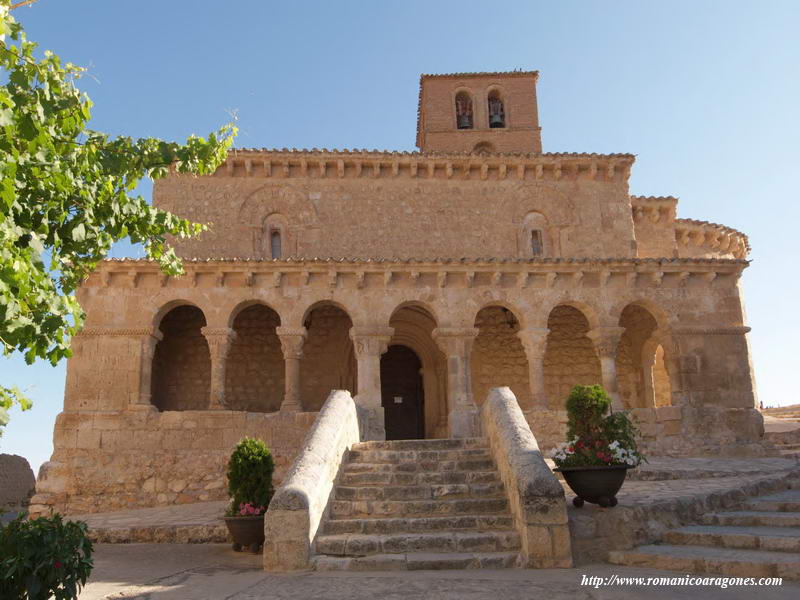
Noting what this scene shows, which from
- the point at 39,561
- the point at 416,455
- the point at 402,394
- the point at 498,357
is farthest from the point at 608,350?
the point at 39,561

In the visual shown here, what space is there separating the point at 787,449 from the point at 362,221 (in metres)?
12.0

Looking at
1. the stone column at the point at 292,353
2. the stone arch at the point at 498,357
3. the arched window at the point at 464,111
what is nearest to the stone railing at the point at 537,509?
the stone column at the point at 292,353

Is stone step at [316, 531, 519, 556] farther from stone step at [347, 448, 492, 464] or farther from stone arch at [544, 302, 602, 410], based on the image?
stone arch at [544, 302, 602, 410]

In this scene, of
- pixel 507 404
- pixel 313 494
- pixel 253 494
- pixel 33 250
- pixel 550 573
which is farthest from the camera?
pixel 507 404

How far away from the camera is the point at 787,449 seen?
15805 millimetres

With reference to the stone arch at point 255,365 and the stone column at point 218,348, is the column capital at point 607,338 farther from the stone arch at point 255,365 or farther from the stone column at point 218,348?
the stone column at point 218,348

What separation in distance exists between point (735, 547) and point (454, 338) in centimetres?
801

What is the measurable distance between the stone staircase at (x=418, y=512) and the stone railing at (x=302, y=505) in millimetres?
230

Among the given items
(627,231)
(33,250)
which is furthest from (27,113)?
(627,231)

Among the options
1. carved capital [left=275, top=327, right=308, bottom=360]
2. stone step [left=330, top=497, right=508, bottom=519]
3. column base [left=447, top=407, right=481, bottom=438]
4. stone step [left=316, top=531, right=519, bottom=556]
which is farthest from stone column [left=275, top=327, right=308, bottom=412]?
stone step [left=316, top=531, right=519, bottom=556]

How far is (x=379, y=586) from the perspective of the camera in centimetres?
590

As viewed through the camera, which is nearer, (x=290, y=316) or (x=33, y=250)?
(x=33, y=250)

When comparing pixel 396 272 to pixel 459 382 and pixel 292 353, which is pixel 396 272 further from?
pixel 292 353

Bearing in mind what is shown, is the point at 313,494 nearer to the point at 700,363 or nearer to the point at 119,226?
the point at 119,226
